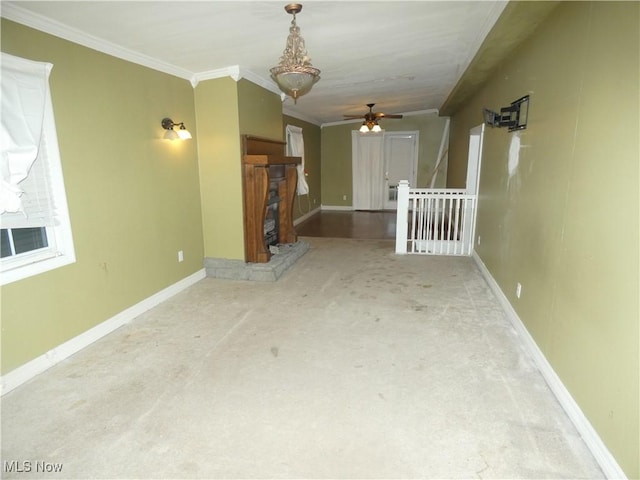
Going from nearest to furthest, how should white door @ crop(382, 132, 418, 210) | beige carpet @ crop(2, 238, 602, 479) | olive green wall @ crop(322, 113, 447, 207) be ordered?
beige carpet @ crop(2, 238, 602, 479) → olive green wall @ crop(322, 113, 447, 207) → white door @ crop(382, 132, 418, 210)

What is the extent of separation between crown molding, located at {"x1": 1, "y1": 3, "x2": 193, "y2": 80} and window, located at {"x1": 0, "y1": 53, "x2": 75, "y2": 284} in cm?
25

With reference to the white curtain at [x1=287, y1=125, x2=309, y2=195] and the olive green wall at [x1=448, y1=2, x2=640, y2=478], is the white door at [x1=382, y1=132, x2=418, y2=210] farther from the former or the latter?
the olive green wall at [x1=448, y1=2, x2=640, y2=478]

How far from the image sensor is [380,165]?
9.30 metres

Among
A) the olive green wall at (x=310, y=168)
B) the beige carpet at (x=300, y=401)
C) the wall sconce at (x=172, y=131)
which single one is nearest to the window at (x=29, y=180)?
the beige carpet at (x=300, y=401)

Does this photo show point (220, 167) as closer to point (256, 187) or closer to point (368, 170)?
point (256, 187)

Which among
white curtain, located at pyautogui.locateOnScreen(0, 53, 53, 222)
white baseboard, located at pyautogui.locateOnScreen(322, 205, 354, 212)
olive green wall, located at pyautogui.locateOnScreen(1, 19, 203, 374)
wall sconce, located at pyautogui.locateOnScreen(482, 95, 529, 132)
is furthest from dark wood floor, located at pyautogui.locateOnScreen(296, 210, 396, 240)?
white curtain, located at pyautogui.locateOnScreen(0, 53, 53, 222)

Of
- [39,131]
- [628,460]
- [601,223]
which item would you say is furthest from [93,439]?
[601,223]

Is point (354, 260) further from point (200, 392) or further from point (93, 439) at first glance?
point (93, 439)

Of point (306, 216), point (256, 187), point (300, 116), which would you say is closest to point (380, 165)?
point (306, 216)

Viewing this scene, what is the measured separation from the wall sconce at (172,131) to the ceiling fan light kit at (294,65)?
5.42ft

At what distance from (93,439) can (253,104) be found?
362cm

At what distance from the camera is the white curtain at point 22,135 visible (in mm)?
2107

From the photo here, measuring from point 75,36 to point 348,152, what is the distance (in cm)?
741

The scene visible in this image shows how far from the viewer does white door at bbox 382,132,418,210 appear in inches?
359
